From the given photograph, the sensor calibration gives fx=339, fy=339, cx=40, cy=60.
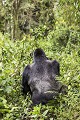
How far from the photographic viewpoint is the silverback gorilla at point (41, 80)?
170 inches

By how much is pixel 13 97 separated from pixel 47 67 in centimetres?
70

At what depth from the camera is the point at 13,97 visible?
13.9 feet

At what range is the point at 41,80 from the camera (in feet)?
14.6

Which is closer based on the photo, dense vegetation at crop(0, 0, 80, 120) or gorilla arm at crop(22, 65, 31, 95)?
dense vegetation at crop(0, 0, 80, 120)

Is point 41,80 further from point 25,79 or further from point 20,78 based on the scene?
point 20,78

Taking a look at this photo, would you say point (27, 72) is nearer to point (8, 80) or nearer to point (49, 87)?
point (49, 87)

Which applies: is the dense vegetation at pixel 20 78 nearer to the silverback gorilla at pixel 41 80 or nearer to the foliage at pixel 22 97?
the foliage at pixel 22 97

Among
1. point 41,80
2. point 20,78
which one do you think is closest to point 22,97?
point 41,80

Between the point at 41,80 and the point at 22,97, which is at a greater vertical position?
the point at 41,80

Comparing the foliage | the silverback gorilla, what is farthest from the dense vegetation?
the silverback gorilla

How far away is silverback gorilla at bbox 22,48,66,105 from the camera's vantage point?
14.2 feet

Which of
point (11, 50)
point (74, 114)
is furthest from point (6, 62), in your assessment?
point (74, 114)

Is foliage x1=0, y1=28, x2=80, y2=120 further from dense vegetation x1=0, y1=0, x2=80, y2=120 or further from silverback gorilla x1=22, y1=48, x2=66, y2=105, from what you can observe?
silverback gorilla x1=22, y1=48, x2=66, y2=105

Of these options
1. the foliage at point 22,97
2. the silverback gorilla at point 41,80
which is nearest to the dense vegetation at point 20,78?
the foliage at point 22,97
